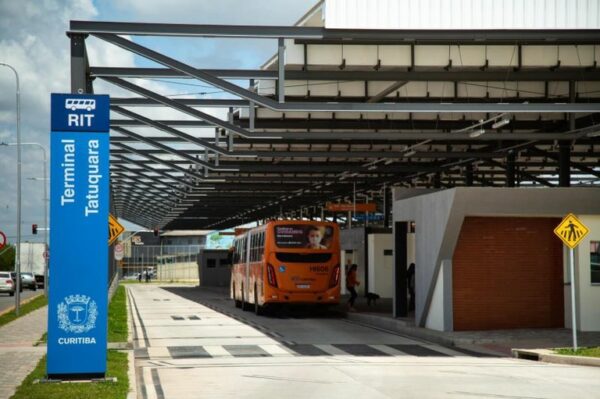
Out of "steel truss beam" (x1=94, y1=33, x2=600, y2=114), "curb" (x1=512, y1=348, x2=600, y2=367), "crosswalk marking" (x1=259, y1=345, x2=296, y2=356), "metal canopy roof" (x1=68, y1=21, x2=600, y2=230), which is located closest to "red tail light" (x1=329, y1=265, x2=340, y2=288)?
"metal canopy roof" (x1=68, y1=21, x2=600, y2=230)

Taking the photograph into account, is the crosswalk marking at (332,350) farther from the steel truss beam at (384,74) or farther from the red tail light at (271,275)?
the red tail light at (271,275)

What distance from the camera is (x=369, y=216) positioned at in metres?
85.9

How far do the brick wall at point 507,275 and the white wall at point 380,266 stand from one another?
2237 cm

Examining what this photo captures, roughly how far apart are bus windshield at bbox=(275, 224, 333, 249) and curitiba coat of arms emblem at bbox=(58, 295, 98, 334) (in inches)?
800

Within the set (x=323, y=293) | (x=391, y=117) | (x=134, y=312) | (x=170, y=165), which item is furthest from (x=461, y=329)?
(x=170, y=165)

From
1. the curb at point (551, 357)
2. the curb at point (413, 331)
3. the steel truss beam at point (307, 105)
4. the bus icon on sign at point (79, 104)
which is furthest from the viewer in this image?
the curb at point (413, 331)

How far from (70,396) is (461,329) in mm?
15090

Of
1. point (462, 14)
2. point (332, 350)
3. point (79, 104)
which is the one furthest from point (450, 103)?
point (79, 104)

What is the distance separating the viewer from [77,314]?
14.3 meters

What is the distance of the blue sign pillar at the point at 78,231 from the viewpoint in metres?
14.3

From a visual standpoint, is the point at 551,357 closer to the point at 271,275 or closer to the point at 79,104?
the point at 79,104

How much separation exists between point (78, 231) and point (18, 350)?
25.2 ft

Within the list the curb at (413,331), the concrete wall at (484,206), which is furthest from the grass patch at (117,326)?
the concrete wall at (484,206)

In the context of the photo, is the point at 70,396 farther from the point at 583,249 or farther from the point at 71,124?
the point at 583,249
